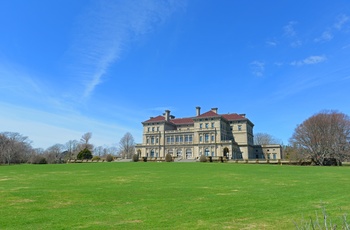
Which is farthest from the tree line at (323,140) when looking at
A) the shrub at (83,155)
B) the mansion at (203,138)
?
the shrub at (83,155)

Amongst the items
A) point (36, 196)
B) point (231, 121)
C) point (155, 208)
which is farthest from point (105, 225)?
point (231, 121)

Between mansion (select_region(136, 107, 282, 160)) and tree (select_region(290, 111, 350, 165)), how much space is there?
2300 cm

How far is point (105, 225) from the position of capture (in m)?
6.33

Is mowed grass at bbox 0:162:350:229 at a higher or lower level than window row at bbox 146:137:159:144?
lower

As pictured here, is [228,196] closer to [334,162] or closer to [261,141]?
[334,162]

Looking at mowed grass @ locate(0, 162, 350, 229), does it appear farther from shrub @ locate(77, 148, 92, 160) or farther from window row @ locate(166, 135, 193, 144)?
window row @ locate(166, 135, 193, 144)

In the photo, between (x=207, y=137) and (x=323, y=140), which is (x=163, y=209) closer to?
(x=323, y=140)

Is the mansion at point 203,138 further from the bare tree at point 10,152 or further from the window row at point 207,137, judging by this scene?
the bare tree at point 10,152

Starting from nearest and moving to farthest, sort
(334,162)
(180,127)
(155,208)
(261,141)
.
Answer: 1. (155,208)
2. (334,162)
3. (180,127)
4. (261,141)

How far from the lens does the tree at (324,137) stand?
155ft

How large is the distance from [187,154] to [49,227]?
71.3 m

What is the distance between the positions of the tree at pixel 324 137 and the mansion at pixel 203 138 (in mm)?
22997

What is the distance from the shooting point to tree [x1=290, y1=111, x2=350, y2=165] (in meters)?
47.3

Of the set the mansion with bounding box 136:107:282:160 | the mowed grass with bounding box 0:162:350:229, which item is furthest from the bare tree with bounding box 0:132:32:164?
the mowed grass with bounding box 0:162:350:229
